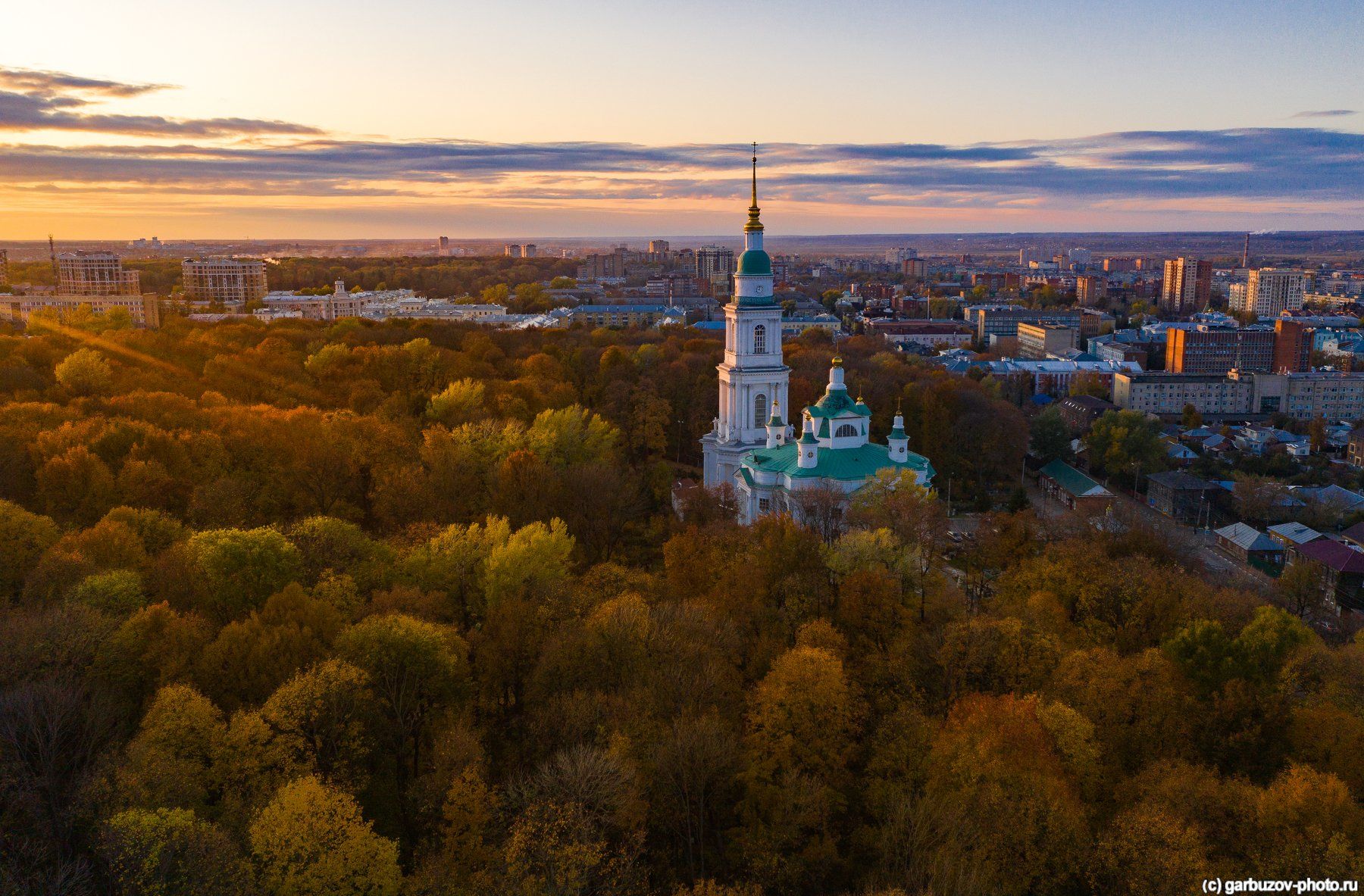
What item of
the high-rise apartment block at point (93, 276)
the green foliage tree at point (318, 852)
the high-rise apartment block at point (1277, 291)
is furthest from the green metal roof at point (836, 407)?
the high-rise apartment block at point (1277, 291)

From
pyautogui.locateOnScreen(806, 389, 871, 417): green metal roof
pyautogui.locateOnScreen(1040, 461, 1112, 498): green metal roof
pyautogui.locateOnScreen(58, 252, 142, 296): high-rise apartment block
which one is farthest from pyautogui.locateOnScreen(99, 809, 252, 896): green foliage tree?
pyautogui.locateOnScreen(58, 252, 142, 296): high-rise apartment block

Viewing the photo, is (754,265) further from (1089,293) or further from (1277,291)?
(1277,291)

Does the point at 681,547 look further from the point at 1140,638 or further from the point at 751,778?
the point at 1140,638

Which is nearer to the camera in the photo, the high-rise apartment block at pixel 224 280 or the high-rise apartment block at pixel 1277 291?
the high-rise apartment block at pixel 224 280

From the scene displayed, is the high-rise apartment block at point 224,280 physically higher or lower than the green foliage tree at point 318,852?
higher

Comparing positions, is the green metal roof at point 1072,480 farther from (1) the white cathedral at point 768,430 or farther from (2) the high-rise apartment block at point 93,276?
(2) the high-rise apartment block at point 93,276

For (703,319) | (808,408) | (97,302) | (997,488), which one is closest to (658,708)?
(808,408)

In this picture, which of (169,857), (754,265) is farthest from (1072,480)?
(169,857)
